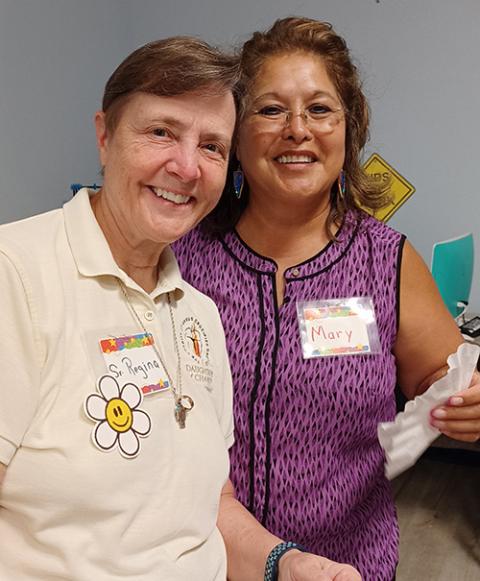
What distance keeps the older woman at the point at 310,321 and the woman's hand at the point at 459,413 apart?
0.08 feet

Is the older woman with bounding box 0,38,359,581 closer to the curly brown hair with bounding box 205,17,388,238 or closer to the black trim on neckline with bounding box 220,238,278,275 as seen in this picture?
the black trim on neckline with bounding box 220,238,278,275

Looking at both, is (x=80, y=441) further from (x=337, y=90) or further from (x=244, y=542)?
(x=337, y=90)

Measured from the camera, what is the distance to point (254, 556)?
1229mm

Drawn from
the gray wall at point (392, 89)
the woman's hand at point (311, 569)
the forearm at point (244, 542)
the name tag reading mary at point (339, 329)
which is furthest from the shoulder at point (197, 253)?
the gray wall at point (392, 89)

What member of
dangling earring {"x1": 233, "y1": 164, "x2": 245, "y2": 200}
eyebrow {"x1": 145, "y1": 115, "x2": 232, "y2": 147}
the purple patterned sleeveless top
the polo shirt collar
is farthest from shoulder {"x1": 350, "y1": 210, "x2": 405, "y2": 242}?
the polo shirt collar

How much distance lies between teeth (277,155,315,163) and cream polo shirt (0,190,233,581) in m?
0.50

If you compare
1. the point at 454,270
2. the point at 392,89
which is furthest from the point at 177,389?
the point at 392,89

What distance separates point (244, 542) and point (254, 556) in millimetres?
34

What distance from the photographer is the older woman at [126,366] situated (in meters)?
0.91

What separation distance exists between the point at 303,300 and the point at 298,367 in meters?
0.15

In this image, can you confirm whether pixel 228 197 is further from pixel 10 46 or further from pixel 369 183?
pixel 10 46

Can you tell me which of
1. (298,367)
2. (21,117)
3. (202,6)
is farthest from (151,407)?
(202,6)

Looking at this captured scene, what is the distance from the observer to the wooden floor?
9.42ft

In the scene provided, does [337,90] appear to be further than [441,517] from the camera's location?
No
